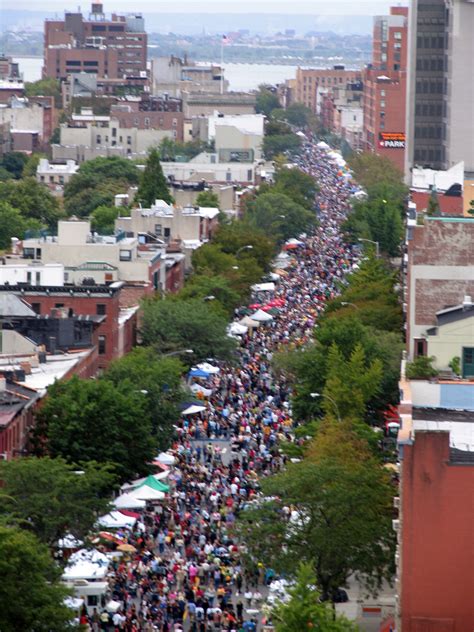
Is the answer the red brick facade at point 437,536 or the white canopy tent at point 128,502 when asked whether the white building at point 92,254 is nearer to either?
the white canopy tent at point 128,502

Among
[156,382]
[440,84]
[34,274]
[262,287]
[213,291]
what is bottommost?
[262,287]

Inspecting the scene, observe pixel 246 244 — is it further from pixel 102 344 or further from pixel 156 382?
pixel 156 382

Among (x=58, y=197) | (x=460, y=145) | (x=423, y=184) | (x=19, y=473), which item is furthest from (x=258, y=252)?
(x=19, y=473)

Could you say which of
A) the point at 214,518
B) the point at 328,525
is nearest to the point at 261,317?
the point at 214,518

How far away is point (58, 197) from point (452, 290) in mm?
109376

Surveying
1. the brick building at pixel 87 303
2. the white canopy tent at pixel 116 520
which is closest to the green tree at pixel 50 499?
the white canopy tent at pixel 116 520

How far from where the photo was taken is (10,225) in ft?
478

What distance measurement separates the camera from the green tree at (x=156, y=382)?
7988 centimetres

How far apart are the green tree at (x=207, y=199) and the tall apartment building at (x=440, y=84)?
2053 cm

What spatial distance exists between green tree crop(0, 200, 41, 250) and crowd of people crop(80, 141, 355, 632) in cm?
3301

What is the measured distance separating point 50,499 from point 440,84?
11766 centimetres

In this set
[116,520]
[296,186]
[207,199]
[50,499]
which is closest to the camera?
[50,499]

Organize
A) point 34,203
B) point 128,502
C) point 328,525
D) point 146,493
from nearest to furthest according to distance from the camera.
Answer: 1. point 328,525
2. point 128,502
3. point 146,493
4. point 34,203

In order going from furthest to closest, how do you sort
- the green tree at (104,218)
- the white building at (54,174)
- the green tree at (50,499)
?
the white building at (54,174) < the green tree at (104,218) < the green tree at (50,499)
